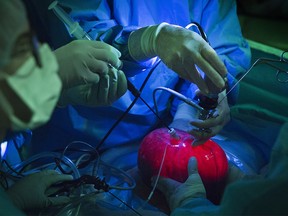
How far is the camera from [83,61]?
99cm

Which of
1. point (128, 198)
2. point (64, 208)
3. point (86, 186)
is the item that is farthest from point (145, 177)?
point (64, 208)

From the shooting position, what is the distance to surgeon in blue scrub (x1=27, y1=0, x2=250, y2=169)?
1260 mm

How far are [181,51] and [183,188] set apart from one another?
1.53 ft

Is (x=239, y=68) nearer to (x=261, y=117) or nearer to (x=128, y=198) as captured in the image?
(x=261, y=117)

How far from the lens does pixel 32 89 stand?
374 mm

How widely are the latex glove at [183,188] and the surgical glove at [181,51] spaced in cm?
29

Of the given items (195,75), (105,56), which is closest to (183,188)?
(195,75)

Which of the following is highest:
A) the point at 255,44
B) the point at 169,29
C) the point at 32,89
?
the point at 32,89

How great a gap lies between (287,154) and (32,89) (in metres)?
0.50

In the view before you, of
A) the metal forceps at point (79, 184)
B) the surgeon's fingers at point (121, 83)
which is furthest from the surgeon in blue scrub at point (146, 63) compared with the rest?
the metal forceps at point (79, 184)

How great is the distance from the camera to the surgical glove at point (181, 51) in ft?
3.97

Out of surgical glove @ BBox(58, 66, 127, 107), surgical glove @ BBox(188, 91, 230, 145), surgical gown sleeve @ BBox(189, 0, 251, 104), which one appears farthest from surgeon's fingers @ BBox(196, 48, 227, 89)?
surgical gown sleeve @ BBox(189, 0, 251, 104)

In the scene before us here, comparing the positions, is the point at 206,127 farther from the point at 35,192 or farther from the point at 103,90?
the point at 35,192

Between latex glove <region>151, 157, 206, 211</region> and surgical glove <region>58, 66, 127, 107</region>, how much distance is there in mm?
349
